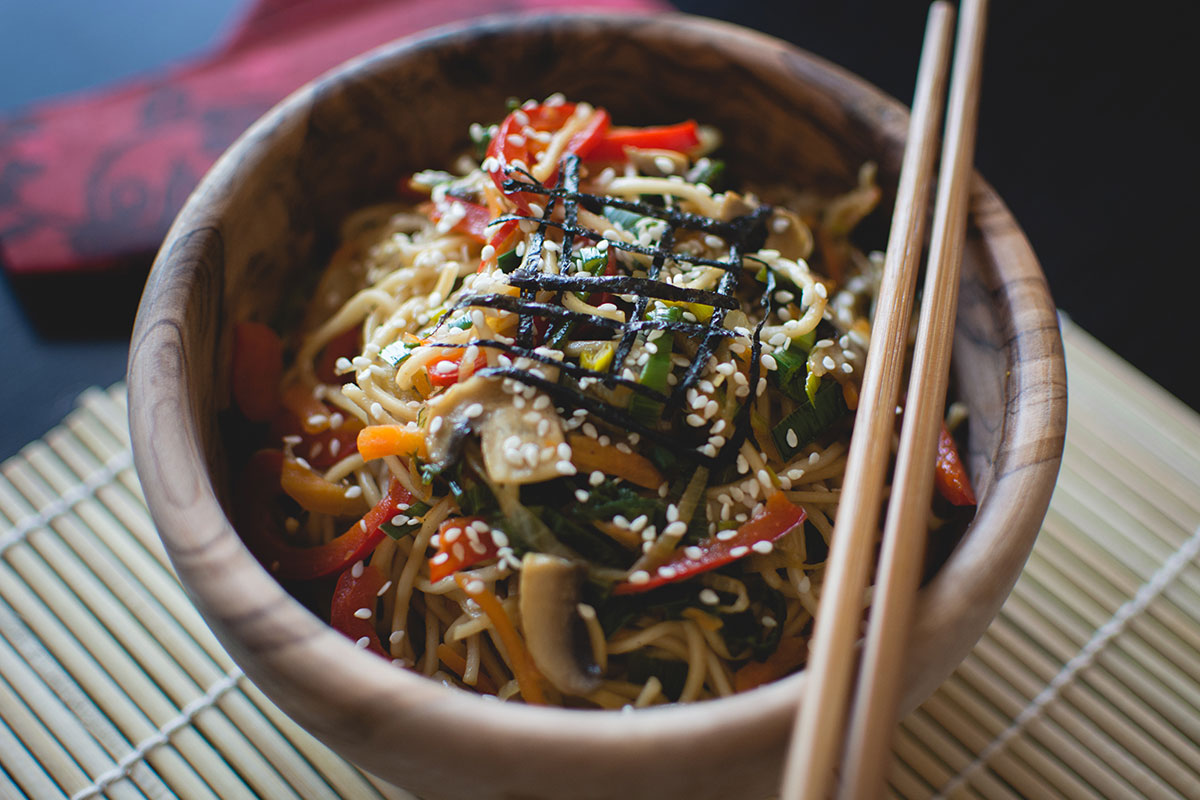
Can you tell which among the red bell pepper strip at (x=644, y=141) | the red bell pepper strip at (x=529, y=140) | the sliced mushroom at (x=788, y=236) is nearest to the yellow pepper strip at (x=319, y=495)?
the red bell pepper strip at (x=529, y=140)

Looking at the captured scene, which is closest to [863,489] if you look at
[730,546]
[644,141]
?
[730,546]

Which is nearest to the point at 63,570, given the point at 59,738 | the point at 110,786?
the point at 59,738

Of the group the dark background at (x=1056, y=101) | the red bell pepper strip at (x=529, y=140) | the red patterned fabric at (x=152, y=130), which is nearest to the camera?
the red bell pepper strip at (x=529, y=140)

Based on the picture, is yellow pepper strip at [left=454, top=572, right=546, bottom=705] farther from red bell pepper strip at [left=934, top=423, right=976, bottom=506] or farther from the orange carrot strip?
red bell pepper strip at [left=934, top=423, right=976, bottom=506]

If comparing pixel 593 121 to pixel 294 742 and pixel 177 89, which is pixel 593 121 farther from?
pixel 177 89

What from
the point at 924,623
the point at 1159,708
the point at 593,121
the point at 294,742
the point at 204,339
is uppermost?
the point at 593,121

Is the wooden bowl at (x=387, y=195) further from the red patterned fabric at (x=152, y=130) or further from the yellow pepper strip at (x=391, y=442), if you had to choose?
the red patterned fabric at (x=152, y=130)
